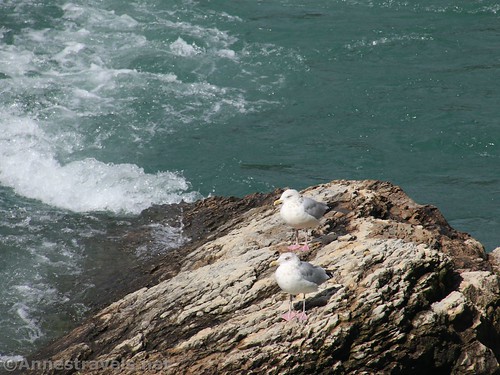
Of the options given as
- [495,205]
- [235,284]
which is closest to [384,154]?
[495,205]

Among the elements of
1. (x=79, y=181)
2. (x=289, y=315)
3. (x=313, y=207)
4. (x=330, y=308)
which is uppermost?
(x=313, y=207)

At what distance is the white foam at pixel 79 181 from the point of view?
12.7 metres

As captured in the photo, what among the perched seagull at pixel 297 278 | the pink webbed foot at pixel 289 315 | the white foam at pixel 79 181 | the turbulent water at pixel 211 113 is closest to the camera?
the perched seagull at pixel 297 278

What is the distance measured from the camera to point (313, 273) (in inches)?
286

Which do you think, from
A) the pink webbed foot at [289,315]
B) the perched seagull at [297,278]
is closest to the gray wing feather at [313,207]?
the perched seagull at [297,278]

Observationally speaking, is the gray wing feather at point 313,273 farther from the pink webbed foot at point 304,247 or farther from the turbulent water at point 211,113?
the turbulent water at point 211,113

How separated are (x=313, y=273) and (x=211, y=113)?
919 centimetres

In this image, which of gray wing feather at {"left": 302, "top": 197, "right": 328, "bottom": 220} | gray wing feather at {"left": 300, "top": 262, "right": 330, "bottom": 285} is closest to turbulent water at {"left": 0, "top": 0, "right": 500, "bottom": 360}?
gray wing feather at {"left": 302, "top": 197, "right": 328, "bottom": 220}

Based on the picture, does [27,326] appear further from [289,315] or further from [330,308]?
[330,308]

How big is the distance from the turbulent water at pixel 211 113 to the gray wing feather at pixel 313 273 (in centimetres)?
370

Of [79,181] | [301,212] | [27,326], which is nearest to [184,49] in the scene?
[79,181]

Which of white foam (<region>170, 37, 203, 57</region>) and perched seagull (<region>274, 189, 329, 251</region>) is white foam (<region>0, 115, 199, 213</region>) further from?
perched seagull (<region>274, 189, 329, 251</region>)

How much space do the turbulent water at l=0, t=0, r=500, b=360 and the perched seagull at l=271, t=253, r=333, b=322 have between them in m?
3.50

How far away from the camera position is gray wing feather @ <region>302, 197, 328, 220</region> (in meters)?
8.15
